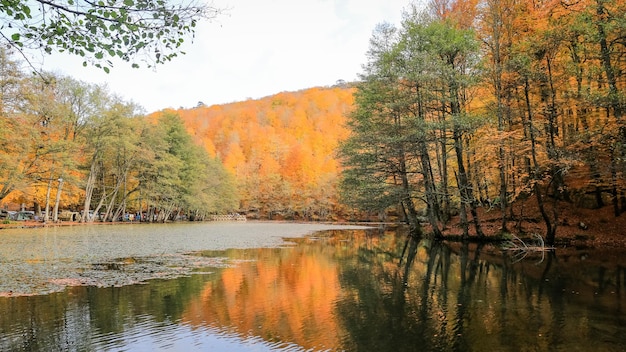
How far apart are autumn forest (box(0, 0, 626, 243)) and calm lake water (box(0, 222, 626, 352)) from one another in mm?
4005

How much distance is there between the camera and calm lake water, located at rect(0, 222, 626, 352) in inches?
227

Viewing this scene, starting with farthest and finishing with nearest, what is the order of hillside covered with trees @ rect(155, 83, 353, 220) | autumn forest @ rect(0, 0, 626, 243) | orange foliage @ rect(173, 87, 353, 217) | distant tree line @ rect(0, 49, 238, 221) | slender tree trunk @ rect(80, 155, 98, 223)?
orange foliage @ rect(173, 87, 353, 217) → hillside covered with trees @ rect(155, 83, 353, 220) → slender tree trunk @ rect(80, 155, 98, 223) → distant tree line @ rect(0, 49, 238, 221) → autumn forest @ rect(0, 0, 626, 243)

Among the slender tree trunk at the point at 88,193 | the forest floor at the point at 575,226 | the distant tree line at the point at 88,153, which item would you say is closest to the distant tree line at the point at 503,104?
the forest floor at the point at 575,226

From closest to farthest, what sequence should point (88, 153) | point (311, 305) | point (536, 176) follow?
1. point (311, 305)
2. point (536, 176)
3. point (88, 153)

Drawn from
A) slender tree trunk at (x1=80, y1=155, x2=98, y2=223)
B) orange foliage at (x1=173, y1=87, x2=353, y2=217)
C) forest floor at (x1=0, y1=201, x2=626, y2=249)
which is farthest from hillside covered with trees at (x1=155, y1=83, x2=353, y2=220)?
forest floor at (x1=0, y1=201, x2=626, y2=249)

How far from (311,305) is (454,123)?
13.9 metres

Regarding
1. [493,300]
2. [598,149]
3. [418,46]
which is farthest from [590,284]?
[418,46]

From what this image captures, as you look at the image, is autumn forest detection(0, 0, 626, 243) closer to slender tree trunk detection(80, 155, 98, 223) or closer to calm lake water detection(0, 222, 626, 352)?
slender tree trunk detection(80, 155, 98, 223)

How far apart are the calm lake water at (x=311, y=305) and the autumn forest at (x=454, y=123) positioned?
13.1 feet

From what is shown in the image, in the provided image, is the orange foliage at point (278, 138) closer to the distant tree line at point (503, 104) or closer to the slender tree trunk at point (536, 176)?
the distant tree line at point (503, 104)

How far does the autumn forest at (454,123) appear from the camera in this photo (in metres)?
16.2

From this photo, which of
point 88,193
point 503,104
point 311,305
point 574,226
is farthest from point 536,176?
point 88,193

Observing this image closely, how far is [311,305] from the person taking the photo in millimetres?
7953

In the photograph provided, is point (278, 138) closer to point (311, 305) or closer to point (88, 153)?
point (88, 153)
